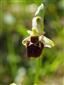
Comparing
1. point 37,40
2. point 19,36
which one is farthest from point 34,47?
point 19,36

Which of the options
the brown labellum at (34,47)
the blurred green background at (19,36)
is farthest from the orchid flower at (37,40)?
the blurred green background at (19,36)

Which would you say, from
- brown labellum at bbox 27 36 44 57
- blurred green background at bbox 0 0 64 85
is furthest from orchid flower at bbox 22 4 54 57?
blurred green background at bbox 0 0 64 85

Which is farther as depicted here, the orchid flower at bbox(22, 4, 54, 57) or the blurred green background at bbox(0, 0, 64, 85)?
the blurred green background at bbox(0, 0, 64, 85)

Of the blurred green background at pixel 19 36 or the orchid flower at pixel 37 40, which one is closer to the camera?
the orchid flower at pixel 37 40

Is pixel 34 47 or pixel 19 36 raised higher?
pixel 34 47

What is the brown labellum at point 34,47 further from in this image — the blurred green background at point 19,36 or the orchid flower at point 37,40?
the blurred green background at point 19,36

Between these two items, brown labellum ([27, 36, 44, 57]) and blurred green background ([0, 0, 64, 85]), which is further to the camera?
blurred green background ([0, 0, 64, 85])

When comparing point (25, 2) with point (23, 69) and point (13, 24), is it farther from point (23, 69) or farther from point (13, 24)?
point (23, 69)

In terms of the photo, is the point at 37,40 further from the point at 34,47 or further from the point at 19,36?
the point at 19,36

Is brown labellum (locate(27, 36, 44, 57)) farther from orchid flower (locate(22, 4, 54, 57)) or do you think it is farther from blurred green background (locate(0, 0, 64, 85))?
blurred green background (locate(0, 0, 64, 85))
